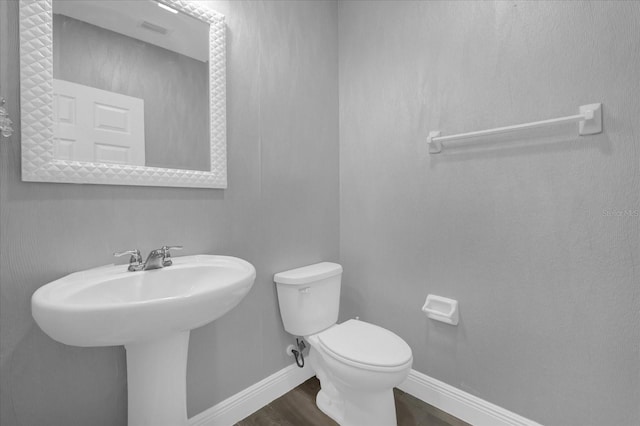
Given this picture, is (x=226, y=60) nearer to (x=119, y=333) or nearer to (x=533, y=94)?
(x=119, y=333)

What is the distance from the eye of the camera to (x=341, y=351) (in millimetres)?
1178

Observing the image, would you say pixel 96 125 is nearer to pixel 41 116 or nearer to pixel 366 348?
pixel 41 116

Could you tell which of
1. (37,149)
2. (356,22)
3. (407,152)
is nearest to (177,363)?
(37,149)

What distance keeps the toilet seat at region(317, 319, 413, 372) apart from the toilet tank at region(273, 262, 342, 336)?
0.15 m

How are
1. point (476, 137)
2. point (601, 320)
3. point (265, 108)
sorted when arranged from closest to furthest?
point (601, 320) < point (476, 137) < point (265, 108)

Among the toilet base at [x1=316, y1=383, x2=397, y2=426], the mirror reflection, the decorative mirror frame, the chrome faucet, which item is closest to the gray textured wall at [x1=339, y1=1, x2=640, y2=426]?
the toilet base at [x1=316, y1=383, x2=397, y2=426]

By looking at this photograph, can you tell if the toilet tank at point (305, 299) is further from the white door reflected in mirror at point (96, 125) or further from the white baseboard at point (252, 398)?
the white door reflected in mirror at point (96, 125)

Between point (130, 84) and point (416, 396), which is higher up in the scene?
point (130, 84)

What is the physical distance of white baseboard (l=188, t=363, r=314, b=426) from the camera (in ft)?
4.08

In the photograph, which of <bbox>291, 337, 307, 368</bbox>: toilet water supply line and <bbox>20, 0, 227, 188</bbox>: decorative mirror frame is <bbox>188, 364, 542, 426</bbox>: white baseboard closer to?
<bbox>291, 337, 307, 368</bbox>: toilet water supply line

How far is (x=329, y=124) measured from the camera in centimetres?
180

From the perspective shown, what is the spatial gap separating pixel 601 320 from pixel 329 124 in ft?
5.17

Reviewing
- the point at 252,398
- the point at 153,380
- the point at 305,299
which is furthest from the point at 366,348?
the point at 153,380

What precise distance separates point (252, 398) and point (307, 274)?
657mm
